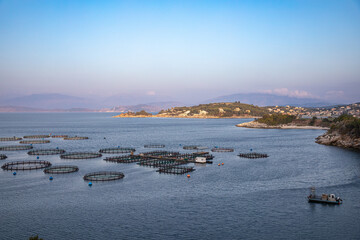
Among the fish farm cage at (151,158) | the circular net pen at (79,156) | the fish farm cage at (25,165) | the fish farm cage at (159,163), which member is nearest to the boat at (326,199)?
the fish farm cage at (159,163)

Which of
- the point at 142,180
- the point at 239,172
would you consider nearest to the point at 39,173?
the point at 142,180

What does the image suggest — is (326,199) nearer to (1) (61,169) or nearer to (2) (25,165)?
(1) (61,169)

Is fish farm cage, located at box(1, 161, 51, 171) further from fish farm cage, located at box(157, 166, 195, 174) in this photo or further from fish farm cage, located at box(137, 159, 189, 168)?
fish farm cage, located at box(157, 166, 195, 174)

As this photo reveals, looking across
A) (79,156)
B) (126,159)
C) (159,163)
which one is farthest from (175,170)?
(79,156)

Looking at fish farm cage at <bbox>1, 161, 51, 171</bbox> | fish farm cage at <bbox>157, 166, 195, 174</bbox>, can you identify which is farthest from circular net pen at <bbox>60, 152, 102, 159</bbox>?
fish farm cage at <bbox>157, 166, 195, 174</bbox>

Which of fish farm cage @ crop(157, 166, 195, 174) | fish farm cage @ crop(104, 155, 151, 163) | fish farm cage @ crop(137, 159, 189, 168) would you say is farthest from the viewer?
fish farm cage @ crop(104, 155, 151, 163)
